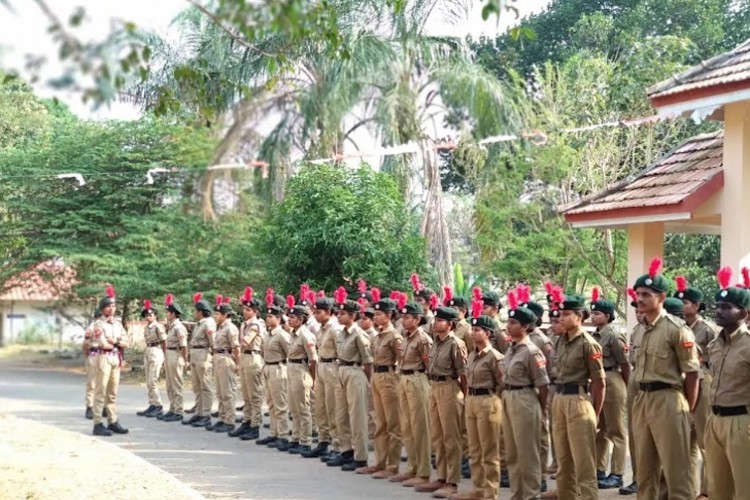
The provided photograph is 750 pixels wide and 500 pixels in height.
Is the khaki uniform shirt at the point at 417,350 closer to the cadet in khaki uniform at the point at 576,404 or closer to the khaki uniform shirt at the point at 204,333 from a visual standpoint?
the cadet in khaki uniform at the point at 576,404

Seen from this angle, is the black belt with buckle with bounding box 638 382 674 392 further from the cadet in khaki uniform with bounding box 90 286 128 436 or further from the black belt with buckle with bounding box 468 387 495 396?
the cadet in khaki uniform with bounding box 90 286 128 436

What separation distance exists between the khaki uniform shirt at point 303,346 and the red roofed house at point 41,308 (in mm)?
15819

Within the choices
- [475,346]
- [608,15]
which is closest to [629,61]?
[608,15]

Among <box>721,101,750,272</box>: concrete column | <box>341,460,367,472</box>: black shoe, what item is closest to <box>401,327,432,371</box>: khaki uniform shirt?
<box>341,460,367,472</box>: black shoe

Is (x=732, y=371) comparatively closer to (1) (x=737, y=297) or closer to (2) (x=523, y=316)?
(1) (x=737, y=297)

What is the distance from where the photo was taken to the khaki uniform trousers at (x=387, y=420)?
11359mm

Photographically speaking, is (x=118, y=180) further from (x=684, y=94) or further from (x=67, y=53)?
(x=67, y=53)

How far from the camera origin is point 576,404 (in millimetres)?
8812

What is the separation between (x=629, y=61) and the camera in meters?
24.7

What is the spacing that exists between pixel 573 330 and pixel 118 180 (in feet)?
61.7

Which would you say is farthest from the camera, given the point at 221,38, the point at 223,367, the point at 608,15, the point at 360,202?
the point at 608,15

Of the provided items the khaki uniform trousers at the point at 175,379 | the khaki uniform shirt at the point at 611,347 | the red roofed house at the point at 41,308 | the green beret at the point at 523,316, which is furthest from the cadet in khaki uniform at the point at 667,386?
the red roofed house at the point at 41,308

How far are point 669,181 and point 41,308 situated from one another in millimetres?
27442

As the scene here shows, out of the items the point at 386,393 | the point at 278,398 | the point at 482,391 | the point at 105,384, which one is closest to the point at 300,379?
the point at 278,398
